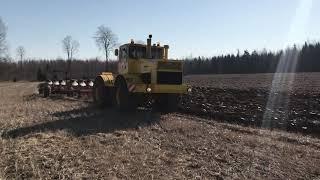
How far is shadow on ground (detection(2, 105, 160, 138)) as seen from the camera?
1309cm

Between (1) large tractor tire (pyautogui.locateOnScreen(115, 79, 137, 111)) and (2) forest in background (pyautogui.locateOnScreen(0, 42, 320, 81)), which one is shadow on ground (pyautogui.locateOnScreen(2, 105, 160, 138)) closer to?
(1) large tractor tire (pyautogui.locateOnScreen(115, 79, 137, 111))

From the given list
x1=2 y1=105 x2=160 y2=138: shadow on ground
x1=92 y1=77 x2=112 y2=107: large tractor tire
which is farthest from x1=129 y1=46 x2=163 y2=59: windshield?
x1=92 y1=77 x2=112 y2=107: large tractor tire

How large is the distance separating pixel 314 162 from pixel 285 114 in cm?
726

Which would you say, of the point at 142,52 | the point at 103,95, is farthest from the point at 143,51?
the point at 103,95

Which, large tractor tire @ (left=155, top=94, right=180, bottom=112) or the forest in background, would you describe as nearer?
large tractor tire @ (left=155, top=94, right=180, bottom=112)

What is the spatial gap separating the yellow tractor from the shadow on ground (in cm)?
61

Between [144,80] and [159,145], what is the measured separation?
6.50 meters

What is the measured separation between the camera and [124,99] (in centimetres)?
1736

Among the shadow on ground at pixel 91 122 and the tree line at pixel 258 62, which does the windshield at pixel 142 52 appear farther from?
the tree line at pixel 258 62

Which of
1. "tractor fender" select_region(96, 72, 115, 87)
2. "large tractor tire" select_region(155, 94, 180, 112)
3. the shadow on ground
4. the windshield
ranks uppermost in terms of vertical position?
the windshield

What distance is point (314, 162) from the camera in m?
9.34

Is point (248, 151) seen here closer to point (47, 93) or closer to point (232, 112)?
point (232, 112)

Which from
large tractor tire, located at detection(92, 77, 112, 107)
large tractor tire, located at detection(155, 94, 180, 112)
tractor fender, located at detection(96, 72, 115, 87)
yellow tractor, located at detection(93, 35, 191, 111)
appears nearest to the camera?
yellow tractor, located at detection(93, 35, 191, 111)

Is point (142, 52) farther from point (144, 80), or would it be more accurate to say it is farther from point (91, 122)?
point (91, 122)
